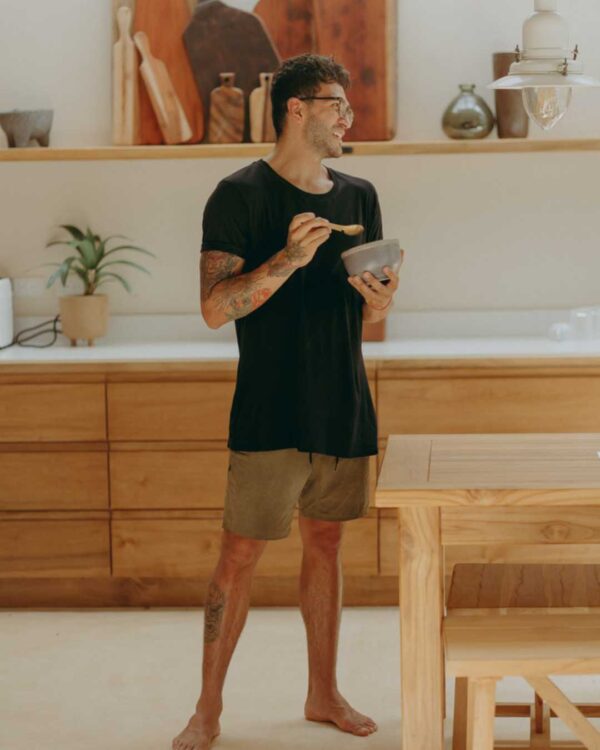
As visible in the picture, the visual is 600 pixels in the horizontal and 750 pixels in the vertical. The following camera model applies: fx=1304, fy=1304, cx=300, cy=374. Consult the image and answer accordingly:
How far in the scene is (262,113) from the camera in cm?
454

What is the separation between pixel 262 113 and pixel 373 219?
57.1 inches

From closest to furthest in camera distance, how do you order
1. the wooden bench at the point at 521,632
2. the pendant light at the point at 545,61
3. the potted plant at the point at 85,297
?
the wooden bench at the point at 521,632 → the pendant light at the point at 545,61 → the potted plant at the point at 85,297

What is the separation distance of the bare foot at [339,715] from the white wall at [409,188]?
6.19 ft

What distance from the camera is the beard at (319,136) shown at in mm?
3033

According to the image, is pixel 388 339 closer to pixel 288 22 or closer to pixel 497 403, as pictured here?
pixel 497 403

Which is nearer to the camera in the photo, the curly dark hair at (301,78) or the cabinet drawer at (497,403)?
the curly dark hair at (301,78)

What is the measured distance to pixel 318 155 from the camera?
3.05 meters

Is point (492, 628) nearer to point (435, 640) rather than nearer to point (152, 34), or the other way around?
point (435, 640)

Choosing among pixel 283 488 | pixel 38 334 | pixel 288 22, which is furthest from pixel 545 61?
pixel 38 334

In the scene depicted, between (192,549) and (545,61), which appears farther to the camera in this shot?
(192,549)

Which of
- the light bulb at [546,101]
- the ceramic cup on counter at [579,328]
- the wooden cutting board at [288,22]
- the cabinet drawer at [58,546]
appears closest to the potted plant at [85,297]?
the cabinet drawer at [58,546]

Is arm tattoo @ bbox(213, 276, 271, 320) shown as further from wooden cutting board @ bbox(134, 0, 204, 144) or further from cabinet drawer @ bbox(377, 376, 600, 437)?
wooden cutting board @ bbox(134, 0, 204, 144)

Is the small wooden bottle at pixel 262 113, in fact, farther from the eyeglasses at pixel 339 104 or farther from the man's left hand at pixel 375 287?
the man's left hand at pixel 375 287

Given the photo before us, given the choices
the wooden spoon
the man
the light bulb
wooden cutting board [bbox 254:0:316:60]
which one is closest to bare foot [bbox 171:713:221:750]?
the man
